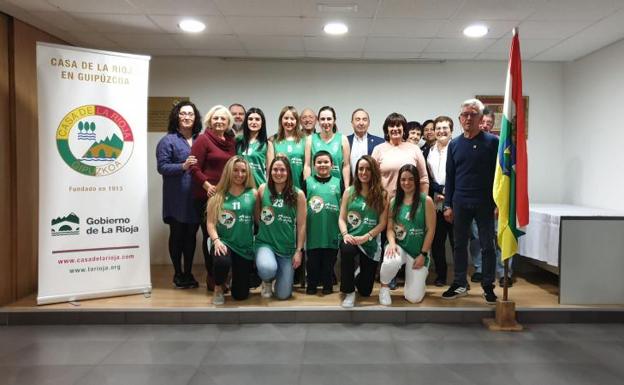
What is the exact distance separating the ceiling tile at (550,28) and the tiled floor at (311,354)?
2439mm

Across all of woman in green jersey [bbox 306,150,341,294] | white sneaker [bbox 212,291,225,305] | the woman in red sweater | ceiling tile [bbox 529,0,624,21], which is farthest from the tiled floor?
ceiling tile [bbox 529,0,624,21]

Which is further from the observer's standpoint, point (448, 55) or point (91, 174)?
point (448, 55)

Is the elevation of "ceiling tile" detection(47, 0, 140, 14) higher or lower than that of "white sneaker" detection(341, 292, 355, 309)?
higher

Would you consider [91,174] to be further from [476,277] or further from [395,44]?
[476,277]

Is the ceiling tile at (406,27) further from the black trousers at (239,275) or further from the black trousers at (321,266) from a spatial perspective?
the black trousers at (239,275)

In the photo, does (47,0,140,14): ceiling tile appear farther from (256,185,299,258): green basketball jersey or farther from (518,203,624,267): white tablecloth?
(518,203,624,267): white tablecloth

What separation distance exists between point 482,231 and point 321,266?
132 cm

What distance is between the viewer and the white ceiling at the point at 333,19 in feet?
11.1

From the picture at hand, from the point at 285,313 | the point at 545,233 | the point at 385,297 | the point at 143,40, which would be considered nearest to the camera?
the point at 285,313

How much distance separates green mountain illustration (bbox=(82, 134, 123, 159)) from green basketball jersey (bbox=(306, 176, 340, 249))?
1590mm

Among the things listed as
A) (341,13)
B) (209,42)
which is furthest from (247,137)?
(341,13)

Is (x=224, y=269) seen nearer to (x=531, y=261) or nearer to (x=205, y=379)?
(x=205, y=379)

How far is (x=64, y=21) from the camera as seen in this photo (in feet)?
12.6

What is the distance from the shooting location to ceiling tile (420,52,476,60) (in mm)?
4758
